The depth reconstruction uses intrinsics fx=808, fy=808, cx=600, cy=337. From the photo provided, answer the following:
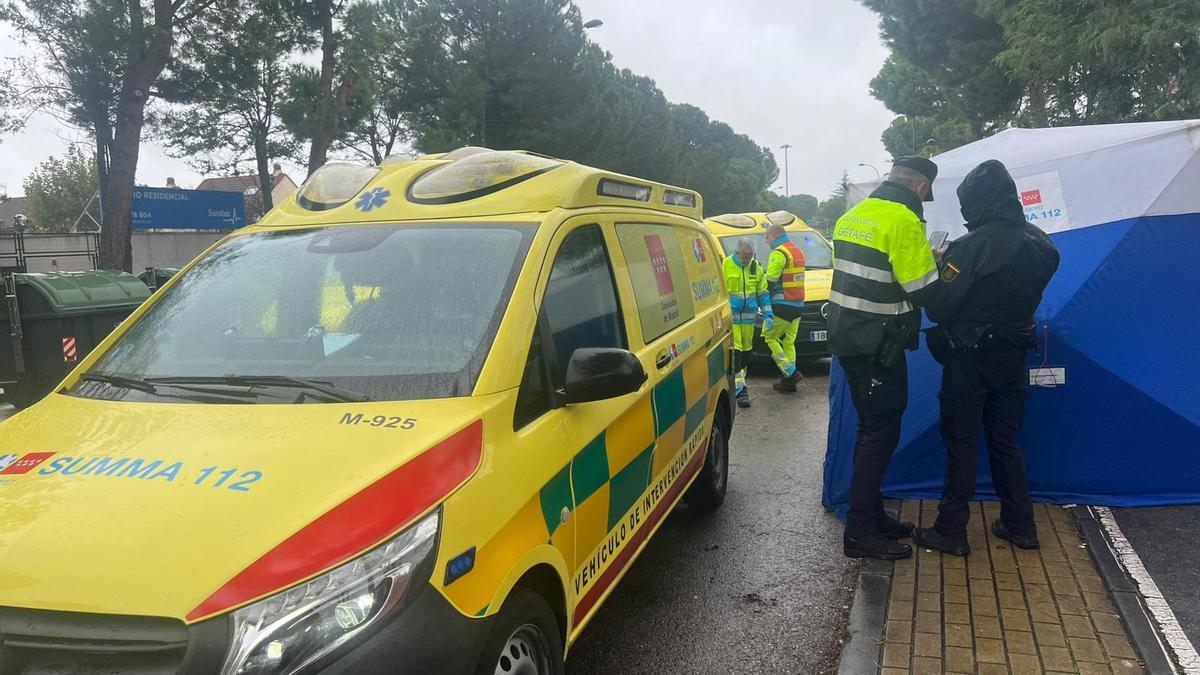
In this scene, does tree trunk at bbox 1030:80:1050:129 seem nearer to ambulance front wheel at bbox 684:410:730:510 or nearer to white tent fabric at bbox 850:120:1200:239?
white tent fabric at bbox 850:120:1200:239

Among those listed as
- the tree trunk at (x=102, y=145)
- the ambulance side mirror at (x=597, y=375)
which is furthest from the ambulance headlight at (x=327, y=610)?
the tree trunk at (x=102, y=145)

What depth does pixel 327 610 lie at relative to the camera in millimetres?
1776

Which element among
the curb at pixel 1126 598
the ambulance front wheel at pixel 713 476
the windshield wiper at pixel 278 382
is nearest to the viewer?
the windshield wiper at pixel 278 382

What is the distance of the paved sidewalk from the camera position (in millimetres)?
3100

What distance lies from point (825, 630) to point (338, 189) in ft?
9.21

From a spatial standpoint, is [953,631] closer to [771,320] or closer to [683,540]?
[683,540]

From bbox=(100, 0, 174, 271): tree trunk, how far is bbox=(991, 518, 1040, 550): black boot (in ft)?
58.7

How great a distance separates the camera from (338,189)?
3.37m

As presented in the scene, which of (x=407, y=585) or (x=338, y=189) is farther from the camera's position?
(x=338, y=189)

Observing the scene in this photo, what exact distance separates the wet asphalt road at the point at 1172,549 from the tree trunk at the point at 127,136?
18.3 m

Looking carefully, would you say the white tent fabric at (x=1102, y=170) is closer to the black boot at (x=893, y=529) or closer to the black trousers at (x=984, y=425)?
the black trousers at (x=984, y=425)

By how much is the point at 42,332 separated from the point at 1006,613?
9.44 metres

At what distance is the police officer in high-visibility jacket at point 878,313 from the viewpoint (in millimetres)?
3912

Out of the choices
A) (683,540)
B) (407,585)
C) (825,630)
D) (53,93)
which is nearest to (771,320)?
(683,540)
